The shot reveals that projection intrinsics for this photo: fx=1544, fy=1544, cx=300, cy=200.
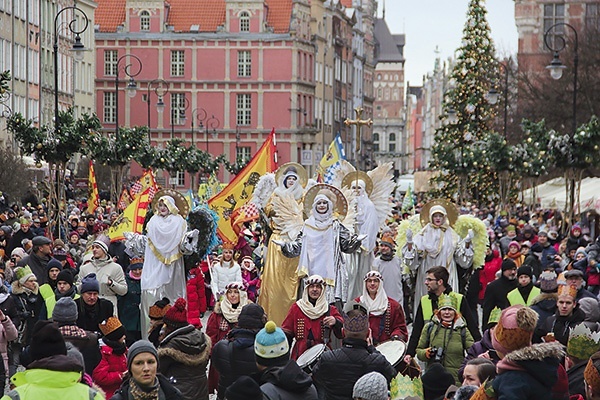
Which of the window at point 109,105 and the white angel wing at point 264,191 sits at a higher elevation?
the window at point 109,105

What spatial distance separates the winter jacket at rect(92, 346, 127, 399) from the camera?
1050 centimetres

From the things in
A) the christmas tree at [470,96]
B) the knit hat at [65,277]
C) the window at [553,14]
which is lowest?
the knit hat at [65,277]

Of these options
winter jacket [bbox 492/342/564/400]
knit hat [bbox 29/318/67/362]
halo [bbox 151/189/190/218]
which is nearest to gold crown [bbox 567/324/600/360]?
winter jacket [bbox 492/342/564/400]

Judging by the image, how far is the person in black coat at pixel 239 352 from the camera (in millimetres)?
10594

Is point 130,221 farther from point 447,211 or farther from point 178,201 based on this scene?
point 447,211

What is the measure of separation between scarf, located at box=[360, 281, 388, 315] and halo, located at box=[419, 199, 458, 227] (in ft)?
18.2

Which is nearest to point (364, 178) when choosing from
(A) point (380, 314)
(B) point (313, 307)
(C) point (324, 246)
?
(C) point (324, 246)

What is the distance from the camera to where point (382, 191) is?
21312 millimetres

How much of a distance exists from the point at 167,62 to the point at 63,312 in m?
86.5

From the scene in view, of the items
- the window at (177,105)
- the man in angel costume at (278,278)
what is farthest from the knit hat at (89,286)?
the window at (177,105)

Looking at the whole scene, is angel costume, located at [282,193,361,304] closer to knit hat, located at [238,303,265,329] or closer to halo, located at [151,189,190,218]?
halo, located at [151,189,190,218]

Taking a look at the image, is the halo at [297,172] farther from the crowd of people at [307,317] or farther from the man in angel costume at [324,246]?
the man in angel costume at [324,246]

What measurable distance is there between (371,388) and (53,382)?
1723mm

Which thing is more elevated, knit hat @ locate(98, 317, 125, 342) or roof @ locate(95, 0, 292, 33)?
roof @ locate(95, 0, 292, 33)
